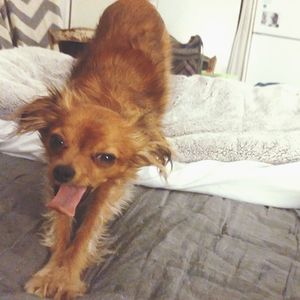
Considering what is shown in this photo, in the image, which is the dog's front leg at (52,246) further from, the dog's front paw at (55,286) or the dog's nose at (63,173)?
the dog's nose at (63,173)

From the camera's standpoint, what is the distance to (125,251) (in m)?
1.38

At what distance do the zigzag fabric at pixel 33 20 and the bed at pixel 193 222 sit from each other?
120 centimetres

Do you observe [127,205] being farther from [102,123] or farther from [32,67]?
[32,67]

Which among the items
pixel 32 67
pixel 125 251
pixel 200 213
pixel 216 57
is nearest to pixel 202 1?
pixel 216 57

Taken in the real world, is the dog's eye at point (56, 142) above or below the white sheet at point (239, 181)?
above

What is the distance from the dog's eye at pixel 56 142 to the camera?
1330 mm

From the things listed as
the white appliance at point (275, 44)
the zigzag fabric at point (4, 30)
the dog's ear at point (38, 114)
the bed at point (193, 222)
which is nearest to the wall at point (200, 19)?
the white appliance at point (275, 44)

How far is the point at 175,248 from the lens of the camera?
1406 millimetres

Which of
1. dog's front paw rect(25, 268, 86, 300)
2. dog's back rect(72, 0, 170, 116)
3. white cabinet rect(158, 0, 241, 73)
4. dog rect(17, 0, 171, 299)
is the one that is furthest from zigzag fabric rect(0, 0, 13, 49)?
dog's front paw rect(25, 268, 86, 300)

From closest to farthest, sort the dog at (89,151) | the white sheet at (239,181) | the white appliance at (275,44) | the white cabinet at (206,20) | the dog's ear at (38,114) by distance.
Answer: the dog at (89,151) < the dog's ear at (38,114) < the white sheet at (239,181) < the white appliance at (275,44) < the white cabinet at (206,20)

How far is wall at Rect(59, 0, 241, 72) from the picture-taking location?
14.4ft

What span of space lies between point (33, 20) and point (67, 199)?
2.77 meters

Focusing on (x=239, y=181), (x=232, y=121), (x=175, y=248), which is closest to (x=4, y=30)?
(x=232, y=121)

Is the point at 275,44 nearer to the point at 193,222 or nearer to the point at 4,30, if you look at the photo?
the point at 4,30
